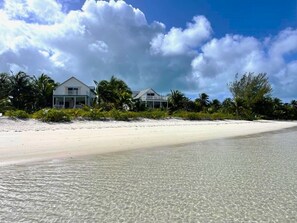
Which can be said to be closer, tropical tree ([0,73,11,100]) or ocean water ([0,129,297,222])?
ocean water ([0,129,297,222])

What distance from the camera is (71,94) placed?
48.8 m

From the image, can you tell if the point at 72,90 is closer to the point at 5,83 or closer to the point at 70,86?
the point at 70,86

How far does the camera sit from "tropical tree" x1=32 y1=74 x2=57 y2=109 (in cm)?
5005

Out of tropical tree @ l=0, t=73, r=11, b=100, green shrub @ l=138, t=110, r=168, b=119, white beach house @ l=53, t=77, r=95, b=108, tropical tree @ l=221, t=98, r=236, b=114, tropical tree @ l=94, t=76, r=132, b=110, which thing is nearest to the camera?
green shrub @ l=138, t=110, r=168, b=119

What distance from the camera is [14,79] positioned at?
1892 inches

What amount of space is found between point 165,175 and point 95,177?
5.02ft

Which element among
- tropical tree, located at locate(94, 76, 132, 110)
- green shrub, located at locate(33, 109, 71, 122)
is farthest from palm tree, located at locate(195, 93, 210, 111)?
green shrub, located at locate(33, 109, 71, 122)

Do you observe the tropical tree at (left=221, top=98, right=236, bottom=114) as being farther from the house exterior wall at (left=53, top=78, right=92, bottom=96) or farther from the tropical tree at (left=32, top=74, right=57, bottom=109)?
the tropical tree at (left=32, top=74, right=57, bottom=109)

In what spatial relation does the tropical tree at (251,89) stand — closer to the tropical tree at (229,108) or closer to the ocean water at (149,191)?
the tropical tree at (229,108)

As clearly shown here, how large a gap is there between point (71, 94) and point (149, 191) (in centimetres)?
4451

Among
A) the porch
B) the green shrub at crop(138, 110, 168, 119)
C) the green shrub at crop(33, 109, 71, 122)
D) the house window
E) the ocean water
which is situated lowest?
the ocean water

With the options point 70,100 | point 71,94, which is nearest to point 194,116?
point 71,94

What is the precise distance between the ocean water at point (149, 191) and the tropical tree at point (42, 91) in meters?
43.0

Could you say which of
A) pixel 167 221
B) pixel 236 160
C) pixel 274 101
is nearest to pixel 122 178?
pixel 167 221
